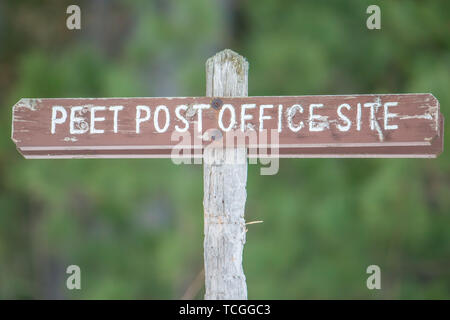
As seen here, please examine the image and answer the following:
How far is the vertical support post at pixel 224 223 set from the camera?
190 cm

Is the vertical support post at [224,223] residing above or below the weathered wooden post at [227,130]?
below

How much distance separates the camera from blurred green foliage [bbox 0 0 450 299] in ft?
14.0

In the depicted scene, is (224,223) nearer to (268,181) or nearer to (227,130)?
(227,130)

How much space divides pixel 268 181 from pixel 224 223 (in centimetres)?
275

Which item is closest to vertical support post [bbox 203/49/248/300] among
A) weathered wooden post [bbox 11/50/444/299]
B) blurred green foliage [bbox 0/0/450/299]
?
weathered wooden post [bbox 11/50/444/299]

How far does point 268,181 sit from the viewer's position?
4.65m

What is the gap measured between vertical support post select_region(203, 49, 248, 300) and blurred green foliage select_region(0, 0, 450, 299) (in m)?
2.23

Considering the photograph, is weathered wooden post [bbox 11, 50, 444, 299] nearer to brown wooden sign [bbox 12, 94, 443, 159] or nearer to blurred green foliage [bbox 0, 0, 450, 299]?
brown wooden sign [bbox 12, 94, 443, 159]

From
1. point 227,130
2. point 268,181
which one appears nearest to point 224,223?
point 227,130

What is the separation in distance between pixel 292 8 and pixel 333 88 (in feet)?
2.03

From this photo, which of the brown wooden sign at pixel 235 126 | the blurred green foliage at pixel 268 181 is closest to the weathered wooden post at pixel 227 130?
the brown wooden sign at pixel 235 126

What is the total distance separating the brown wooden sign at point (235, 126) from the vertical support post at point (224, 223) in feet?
0.17

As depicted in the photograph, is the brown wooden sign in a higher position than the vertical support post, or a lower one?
higher

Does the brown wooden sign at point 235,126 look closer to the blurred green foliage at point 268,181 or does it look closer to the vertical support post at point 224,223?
the vertical support post at point 224,223
